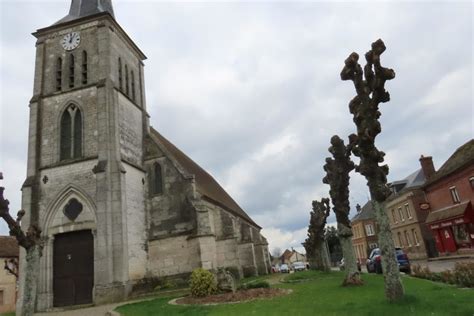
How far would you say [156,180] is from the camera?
22469mm

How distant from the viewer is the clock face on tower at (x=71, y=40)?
22.6m

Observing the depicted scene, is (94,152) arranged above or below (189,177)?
above

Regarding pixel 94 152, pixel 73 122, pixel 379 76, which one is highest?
pixel 73 122

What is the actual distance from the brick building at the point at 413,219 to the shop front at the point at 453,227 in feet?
5.32

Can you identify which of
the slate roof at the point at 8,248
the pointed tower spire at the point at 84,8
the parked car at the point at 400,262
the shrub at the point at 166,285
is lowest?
the parked car at the point at 400,262

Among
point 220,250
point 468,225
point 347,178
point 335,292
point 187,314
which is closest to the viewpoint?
point 187,314

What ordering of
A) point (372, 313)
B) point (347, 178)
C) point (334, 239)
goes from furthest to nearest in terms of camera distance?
1. point (334, 239)
2. point (347, 178)
3. point (372, 313)

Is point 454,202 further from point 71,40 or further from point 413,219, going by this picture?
point 71,40

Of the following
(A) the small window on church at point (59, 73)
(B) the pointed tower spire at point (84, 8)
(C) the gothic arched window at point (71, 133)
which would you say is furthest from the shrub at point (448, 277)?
(B) the pointed tower spire at point (84, 8)

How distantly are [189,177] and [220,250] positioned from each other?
706 cm

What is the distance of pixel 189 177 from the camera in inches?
839

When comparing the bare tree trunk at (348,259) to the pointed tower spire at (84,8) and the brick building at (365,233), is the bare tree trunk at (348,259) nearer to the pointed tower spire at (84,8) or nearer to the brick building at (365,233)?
the pointed tower spire at (84,8)

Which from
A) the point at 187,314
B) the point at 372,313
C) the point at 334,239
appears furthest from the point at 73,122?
the point at 334,239

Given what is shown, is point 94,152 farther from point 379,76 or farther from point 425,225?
point 425,225
